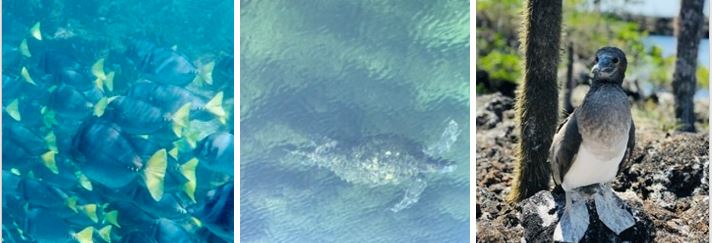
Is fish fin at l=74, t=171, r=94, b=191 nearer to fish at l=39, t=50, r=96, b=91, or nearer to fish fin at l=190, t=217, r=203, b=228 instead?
fish at l=39, t=50, r=96, b=91

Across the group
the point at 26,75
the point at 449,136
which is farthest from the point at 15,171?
the point at 449,136

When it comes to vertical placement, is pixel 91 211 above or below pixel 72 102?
below

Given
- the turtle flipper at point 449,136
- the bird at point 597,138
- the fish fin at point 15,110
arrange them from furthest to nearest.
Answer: the fish fin at point 15,110
the turtle flipper at point 449,136
the bird at point 597,138

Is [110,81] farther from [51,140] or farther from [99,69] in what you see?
[51,140]

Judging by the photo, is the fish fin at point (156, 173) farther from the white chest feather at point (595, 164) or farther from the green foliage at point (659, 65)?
the green foliage at point (659, 65)

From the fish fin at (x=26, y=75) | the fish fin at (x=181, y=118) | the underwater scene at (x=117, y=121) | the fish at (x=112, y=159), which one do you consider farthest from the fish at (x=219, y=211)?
the fish fin at (x=26, y=75)

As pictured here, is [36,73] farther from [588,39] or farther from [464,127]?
[588,39]

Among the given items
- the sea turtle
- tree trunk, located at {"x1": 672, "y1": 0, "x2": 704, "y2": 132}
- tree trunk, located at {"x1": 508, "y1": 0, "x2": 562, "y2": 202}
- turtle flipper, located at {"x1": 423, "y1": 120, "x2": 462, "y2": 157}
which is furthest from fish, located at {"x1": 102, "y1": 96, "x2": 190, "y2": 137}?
tree trunk, located at {"x1": 672, "y1": 0, "x2": 704, "y2": 132}
